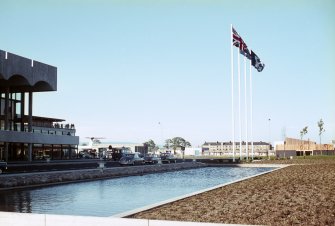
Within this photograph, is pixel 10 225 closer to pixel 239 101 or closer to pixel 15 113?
pixel 239 101

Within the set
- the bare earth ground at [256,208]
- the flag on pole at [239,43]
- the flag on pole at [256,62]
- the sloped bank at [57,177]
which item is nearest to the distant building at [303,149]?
the flag on pole at [256,62]

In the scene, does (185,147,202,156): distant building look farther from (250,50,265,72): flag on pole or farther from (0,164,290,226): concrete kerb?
(0,164,290,226): concrete kerb

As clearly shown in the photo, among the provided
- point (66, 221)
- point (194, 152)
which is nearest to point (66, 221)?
point (66, 221)

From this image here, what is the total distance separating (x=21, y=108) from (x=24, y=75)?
12593mm

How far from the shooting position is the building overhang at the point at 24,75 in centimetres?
5103

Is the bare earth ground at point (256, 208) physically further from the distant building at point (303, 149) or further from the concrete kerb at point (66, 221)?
the distant building at point (303, 149)

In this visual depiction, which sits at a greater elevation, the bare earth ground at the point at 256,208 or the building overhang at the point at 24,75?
the building overhang at the point at 24,75

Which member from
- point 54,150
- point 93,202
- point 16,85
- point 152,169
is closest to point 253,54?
point 152,169

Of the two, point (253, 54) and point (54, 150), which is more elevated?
point (253, 54)

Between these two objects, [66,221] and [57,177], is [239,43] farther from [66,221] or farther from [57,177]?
[66,221]

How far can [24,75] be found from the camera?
180ft

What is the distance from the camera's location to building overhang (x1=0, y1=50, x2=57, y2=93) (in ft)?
167

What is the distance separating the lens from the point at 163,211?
40.3 feet

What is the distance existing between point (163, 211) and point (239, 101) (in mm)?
46704
